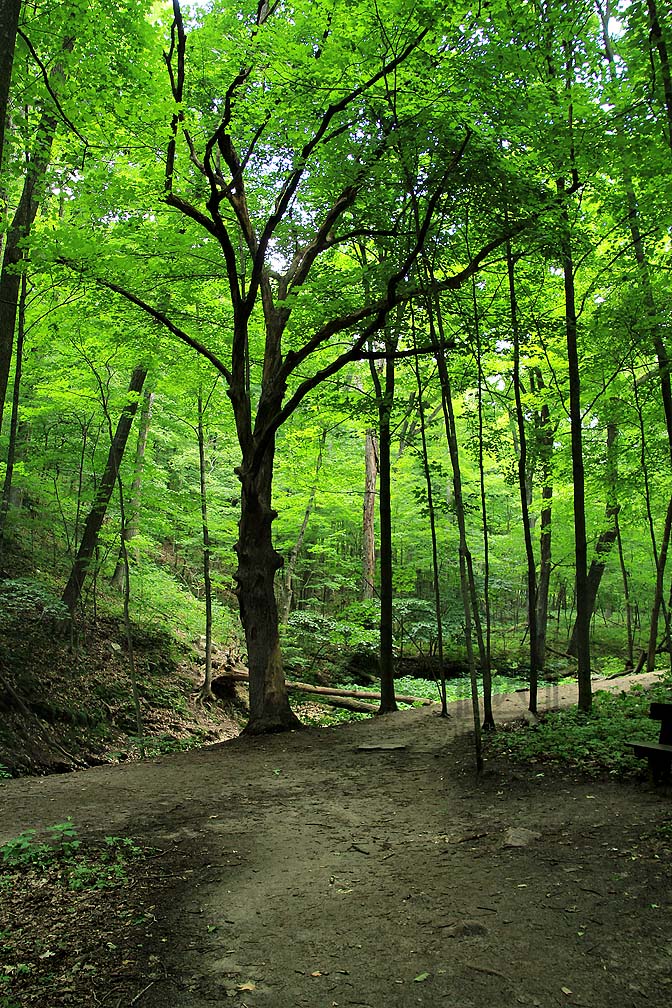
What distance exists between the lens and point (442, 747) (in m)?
7.67

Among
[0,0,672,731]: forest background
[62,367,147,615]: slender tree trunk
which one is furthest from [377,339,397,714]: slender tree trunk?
[62,367,147,615]: slender tree trunk

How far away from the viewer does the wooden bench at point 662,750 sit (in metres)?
4.88

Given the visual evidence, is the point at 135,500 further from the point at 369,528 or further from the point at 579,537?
the point at 579,537

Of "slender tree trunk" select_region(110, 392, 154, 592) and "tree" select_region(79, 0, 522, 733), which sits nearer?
"tree" select_region(79, 0, 522, 733)

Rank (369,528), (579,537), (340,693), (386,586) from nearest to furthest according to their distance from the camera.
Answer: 1. (579,537)
2. (386,586)
3. (340,693)
4. (369,528)

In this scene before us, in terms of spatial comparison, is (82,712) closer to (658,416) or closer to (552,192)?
(552,192)

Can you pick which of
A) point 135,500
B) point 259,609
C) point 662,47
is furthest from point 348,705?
point 662,47

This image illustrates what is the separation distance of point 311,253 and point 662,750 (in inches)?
318

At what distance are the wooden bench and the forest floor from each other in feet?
0.52

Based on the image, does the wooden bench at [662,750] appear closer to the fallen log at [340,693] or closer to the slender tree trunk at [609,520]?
the slender tree trunk at [609,520]

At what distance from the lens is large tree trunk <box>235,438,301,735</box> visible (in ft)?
30.9

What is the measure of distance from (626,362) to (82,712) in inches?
407

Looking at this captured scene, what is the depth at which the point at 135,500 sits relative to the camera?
1223 centimetres

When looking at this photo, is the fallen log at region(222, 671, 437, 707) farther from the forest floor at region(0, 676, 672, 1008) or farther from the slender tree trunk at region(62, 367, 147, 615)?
the forest floor at region(0, 676, 672, 1008)
